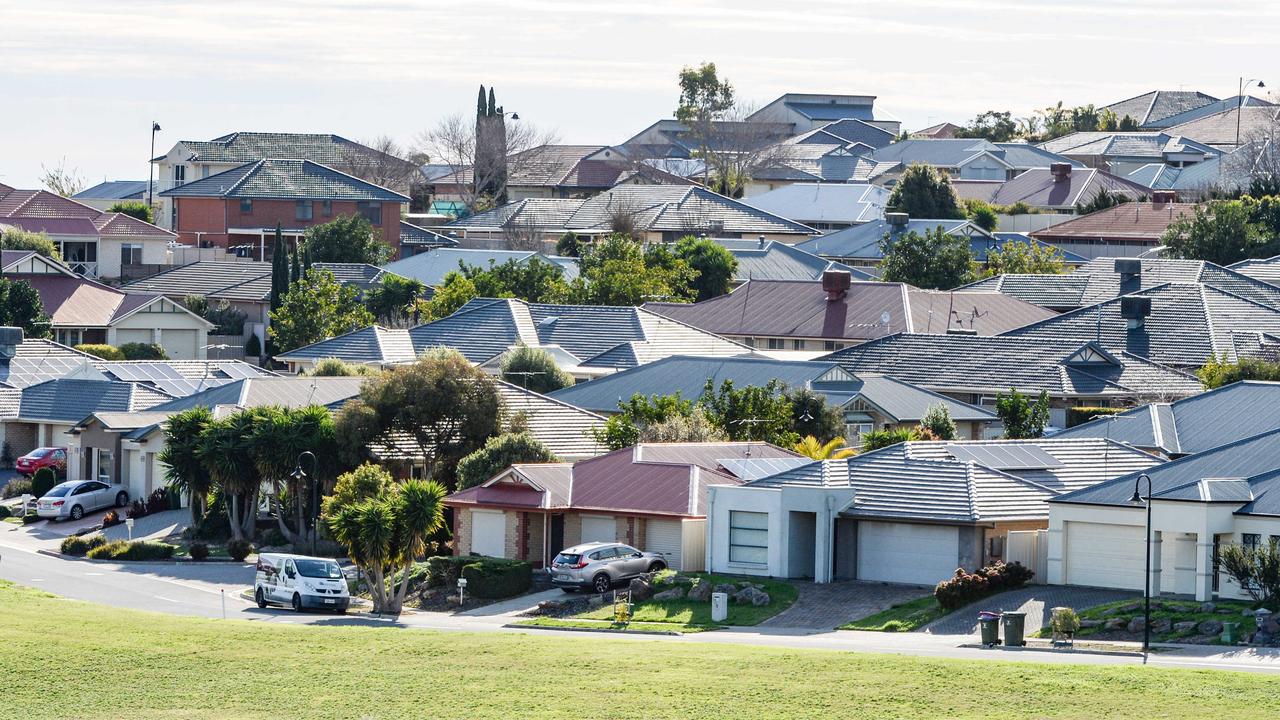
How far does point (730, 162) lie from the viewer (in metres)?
195

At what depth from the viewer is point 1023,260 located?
121 meters

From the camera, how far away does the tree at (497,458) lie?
198 ft

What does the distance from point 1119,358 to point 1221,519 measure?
32875 mm

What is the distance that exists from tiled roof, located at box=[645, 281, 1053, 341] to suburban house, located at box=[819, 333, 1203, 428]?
1401 cm

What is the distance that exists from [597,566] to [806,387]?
70.8 ft

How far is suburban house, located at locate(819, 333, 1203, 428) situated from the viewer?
75312mm

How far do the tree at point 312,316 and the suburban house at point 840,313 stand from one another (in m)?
14.9

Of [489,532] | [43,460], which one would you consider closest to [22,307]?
[43,460]

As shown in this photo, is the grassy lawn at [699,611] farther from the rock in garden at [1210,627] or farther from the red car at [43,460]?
the red car at [43,460]

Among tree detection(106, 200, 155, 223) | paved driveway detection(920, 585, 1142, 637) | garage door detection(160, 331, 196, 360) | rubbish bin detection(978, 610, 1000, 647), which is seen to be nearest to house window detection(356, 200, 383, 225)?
tree detection(106, 200, 155, 223)

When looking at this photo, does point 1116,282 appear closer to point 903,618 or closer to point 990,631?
point 903,618

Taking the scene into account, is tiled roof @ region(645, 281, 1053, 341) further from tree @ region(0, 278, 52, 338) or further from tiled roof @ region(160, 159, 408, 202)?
tiled roof @ region(160, 159, 408, 202)

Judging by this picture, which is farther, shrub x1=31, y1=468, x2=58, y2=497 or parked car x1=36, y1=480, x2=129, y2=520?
shrub x1=31, y1=468, x2=58, y2=497

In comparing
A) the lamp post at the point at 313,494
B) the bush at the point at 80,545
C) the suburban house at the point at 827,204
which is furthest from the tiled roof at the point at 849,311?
the suburban house at the point at 827,204
